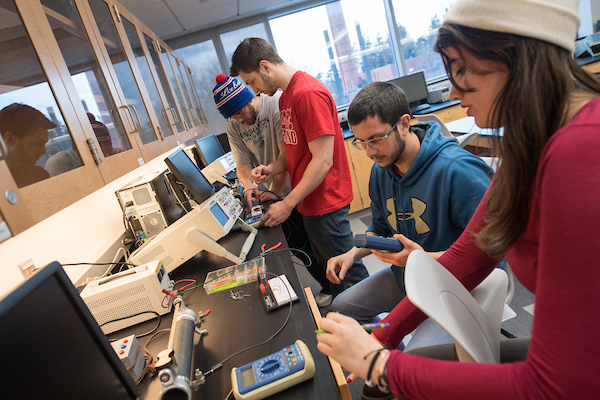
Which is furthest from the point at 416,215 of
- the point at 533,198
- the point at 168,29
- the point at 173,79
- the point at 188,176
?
the point at 168,29

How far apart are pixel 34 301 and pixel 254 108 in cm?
178

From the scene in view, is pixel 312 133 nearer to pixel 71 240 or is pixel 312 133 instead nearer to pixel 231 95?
pixel 231 95

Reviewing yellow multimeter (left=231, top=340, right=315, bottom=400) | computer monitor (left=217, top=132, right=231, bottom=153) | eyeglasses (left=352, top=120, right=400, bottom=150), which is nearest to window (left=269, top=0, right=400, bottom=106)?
computer monitor (left=217, top=132, right=231, bottom=153)

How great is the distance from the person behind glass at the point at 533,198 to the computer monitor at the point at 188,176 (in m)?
1.08

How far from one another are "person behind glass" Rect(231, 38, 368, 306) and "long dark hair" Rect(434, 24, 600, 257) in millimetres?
985

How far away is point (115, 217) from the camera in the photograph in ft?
6.71

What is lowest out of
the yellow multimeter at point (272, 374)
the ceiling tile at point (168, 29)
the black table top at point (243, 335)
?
the black table top at point (243, 335)

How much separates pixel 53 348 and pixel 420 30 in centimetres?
555

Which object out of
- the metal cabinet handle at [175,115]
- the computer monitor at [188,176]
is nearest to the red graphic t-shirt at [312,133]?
the computer monitor at [188,176]

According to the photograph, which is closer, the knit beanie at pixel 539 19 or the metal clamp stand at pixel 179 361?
the knit beanie at pixel 539 19

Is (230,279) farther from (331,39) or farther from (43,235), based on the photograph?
(331,39)

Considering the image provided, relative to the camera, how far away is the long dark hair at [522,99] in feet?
1.74

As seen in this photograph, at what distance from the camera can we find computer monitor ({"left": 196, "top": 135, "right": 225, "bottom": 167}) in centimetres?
313

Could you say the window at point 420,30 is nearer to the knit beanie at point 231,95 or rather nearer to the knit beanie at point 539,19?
the knit beanie at point 231,95
